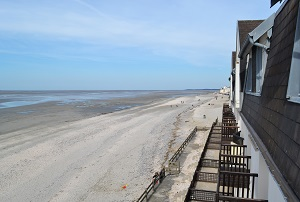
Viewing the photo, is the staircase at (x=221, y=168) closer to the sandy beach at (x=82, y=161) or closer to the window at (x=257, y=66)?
the window at (x=257, y=66)

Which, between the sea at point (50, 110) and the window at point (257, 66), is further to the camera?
the sea at point (50, 110)

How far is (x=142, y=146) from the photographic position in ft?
77.3

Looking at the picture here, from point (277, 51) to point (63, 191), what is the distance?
13486mm

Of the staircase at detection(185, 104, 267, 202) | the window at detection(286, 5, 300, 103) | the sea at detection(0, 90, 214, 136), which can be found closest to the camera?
the window at detection(286, 5, 300, 103)

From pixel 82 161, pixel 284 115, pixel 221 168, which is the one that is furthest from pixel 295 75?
pixel 82 161

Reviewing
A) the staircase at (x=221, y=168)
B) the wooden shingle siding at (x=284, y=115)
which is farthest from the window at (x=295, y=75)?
the staircase at (x=221, y=168)

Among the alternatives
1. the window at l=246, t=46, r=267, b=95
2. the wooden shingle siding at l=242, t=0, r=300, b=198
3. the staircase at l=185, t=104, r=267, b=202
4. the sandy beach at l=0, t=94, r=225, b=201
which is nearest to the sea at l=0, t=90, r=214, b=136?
the sandy beach at l=0, t=94, r=225, b=201

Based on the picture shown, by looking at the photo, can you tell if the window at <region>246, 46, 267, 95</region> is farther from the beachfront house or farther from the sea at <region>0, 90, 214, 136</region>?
the sea at <region>0, 90, 214, 136</region>

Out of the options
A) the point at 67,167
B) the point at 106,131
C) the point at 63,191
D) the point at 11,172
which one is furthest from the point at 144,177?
the point at 106,131

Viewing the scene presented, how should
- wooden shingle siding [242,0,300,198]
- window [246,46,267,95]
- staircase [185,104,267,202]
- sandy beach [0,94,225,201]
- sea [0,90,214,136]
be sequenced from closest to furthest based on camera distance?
wooden shingle siding [242,0,300,198] → window [246,46,267,95] → staircase [185,104,267,202] → sandy beach [0,94,225,201] → sea [0,90,214,136]

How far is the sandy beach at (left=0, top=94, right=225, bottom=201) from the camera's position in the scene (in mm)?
14203

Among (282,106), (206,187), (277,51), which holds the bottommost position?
(206,187)

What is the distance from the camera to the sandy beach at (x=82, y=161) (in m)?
14.2

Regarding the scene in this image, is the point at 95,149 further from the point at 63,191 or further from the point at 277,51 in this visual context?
the point at 277,51
